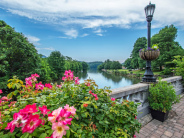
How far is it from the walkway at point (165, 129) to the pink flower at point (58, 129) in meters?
2.25

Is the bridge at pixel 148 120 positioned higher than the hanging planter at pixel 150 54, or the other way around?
the hanging planter at pixel 150 54

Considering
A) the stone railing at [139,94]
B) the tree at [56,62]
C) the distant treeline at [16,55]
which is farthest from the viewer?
the tree at [56,62]

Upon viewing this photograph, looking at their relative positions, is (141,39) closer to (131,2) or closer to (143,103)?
(131,2)

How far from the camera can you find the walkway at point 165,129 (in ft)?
7.60

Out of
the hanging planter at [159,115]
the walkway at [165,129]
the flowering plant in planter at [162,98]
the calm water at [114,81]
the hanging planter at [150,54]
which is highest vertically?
the hanging planter at [150,54]

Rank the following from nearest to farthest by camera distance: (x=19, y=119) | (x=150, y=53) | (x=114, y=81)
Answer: (x=19, y=119) → (x=150, y=53) → (x=114, y=81)

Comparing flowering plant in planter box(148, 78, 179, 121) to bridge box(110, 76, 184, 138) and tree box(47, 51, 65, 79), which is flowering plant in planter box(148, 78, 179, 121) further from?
tree box(47, 51, 65, 79)

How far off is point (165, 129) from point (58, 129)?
2.92 metres

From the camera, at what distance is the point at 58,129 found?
67 centimetres

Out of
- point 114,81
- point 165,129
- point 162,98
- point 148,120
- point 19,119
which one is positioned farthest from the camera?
point 114,81

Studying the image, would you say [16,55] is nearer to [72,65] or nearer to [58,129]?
[58,129]

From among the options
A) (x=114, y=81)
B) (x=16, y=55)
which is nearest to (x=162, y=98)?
(x=16, y=55)

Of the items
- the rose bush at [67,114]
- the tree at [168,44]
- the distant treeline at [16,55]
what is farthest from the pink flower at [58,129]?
the tree at [168,44]

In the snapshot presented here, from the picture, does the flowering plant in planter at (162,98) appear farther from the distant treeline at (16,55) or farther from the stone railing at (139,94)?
the distant treeline at (16,55)
